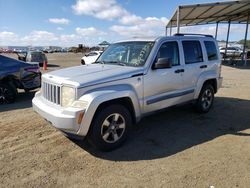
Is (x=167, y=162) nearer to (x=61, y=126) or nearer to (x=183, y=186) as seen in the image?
(x=183, y=186)

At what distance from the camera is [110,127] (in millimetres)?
4141

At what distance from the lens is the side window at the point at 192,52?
552 centimetres

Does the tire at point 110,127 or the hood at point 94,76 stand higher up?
the hood at point 94,76

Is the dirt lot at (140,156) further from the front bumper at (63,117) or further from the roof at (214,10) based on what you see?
the roof at (214,10)

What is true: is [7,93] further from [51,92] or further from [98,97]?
[98,97]

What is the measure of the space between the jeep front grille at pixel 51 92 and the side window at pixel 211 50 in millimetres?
3999

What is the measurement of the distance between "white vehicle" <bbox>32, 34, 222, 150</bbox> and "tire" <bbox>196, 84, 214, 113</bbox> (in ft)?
0.40

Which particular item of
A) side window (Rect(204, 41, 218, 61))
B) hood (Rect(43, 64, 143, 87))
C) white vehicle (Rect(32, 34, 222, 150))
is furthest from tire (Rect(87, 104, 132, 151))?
side window (Rect(204, 41, 218, 61))

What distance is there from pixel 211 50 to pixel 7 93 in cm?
615

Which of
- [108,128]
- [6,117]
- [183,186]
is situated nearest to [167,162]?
[183,186]

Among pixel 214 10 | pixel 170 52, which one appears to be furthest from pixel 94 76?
pixel 214 10

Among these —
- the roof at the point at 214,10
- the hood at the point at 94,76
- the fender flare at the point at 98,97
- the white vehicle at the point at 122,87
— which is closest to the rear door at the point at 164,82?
the white vehicle at the point at 122,87

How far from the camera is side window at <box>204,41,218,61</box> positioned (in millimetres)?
6250

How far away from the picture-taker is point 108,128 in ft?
13.5
